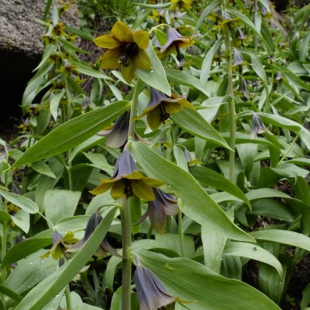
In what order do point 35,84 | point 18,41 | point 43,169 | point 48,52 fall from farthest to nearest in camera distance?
point 18,41, point 35,84, point 48,52, point 43,169

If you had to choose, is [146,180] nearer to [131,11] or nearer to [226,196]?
[226,196]

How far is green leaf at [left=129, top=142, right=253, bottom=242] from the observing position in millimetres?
759

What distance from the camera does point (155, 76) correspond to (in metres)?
0.83

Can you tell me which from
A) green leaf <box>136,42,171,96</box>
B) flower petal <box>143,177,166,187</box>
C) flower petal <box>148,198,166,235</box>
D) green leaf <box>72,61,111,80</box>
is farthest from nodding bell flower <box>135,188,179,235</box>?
green leaf <box>72,61,111,80</box>

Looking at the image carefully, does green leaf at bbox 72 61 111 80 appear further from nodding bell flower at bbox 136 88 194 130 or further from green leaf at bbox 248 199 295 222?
nodding bell flower at bbox 136 88 194 130

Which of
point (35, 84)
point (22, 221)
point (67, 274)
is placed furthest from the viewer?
point (35, 84)

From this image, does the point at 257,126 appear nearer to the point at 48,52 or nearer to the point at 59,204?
the point at 59,204

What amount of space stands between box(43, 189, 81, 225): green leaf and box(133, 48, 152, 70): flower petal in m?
1.08

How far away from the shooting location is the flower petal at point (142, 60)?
0.85 metres

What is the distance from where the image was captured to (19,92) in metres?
3.60

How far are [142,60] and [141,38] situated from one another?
4 centimetres

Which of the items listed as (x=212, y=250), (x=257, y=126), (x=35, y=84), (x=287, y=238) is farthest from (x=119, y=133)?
(x=35, y=84)

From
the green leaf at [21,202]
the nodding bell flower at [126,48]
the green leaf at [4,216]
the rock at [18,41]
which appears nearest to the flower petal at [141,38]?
the nodding bell flower at [126,48]

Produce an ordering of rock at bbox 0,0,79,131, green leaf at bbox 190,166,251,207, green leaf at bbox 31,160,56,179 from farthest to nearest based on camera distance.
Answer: rock at bbox 0,0,79,131 < green leaf at bbox 31,160,56,179 < green leaf at bbox 190,166,251,207
